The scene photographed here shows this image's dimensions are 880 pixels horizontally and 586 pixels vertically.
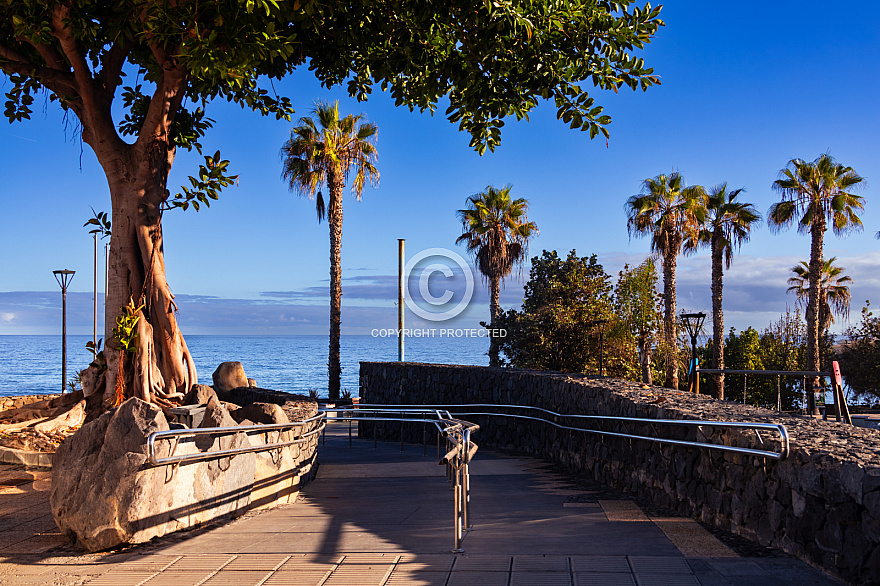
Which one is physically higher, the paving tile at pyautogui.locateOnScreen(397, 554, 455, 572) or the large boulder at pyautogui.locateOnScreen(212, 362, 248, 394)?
the paving tile at pyautogui.locateOnScreen(397, 554, 455, 572)

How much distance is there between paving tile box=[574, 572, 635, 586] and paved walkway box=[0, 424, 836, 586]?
13 millimetres

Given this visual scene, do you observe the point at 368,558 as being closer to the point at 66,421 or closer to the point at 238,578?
the point at 238,578

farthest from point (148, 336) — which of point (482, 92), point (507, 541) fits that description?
point (507, 541)

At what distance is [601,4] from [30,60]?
9.26m

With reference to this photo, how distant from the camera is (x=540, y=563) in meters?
4.45

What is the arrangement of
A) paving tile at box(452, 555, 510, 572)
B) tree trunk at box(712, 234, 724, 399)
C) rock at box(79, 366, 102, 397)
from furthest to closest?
tree trunk at box(712, 234, 724, 399)
rock at box(79, 366, 102, 397)
paving tile at box(452, 555, 510, 572)

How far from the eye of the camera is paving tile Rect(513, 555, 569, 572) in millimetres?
4324

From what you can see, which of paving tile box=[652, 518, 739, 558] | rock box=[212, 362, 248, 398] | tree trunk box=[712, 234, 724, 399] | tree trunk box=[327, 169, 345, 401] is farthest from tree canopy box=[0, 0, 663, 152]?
tree trunk box=[712, 234, 724, 399]

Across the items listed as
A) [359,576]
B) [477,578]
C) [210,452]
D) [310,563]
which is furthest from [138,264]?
[477,578]

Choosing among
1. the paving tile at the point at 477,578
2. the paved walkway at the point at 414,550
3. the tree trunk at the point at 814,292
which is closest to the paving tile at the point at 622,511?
the paved walkway at the point at 414,550

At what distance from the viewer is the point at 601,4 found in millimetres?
9289

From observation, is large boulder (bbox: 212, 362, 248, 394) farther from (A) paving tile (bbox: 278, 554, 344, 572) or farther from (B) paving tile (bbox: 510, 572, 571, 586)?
(B) paving tile (bbox: 510, 572, 571, 586)

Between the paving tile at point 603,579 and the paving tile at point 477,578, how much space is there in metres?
0.48

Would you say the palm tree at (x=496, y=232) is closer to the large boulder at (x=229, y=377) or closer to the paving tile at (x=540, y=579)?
the large boulder at (x=229, y=377)
